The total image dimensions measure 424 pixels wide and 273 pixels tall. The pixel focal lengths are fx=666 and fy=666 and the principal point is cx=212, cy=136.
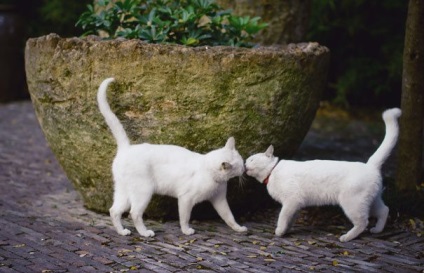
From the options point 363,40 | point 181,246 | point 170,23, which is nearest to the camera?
point 181,246

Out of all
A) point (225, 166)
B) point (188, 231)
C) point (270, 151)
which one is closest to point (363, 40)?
point (270, 151)

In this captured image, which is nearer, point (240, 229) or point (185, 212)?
point (185, 212)

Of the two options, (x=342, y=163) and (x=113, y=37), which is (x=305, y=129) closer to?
(x=342, y=163)

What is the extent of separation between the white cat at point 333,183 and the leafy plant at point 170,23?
3.90 feet

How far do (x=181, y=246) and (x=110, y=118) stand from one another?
3.43 feet

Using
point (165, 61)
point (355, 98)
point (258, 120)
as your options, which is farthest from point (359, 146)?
point (165, 61)

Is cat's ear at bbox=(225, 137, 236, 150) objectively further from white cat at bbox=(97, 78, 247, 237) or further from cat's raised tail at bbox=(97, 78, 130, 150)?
cat's raised tail at bbox=(97, 78, 130, 150)

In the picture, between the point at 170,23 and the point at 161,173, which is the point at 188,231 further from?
the point at 170,23

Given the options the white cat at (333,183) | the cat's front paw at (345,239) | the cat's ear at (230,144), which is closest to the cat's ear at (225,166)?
the cat's ear at (230,144)

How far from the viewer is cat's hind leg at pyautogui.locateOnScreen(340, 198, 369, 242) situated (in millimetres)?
4574

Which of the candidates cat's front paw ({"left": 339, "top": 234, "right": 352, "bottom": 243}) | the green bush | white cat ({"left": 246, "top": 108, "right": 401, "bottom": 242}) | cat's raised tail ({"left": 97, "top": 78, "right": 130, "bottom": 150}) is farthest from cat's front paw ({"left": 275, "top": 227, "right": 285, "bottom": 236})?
the green bush

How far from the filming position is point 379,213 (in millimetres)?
4824

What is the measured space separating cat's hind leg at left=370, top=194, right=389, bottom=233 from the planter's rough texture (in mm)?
833

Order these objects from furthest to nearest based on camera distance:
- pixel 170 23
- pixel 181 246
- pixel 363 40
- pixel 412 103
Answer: pixel 363 40 < pixel 412 103 < pixel 170 23 < pixel 181 246
